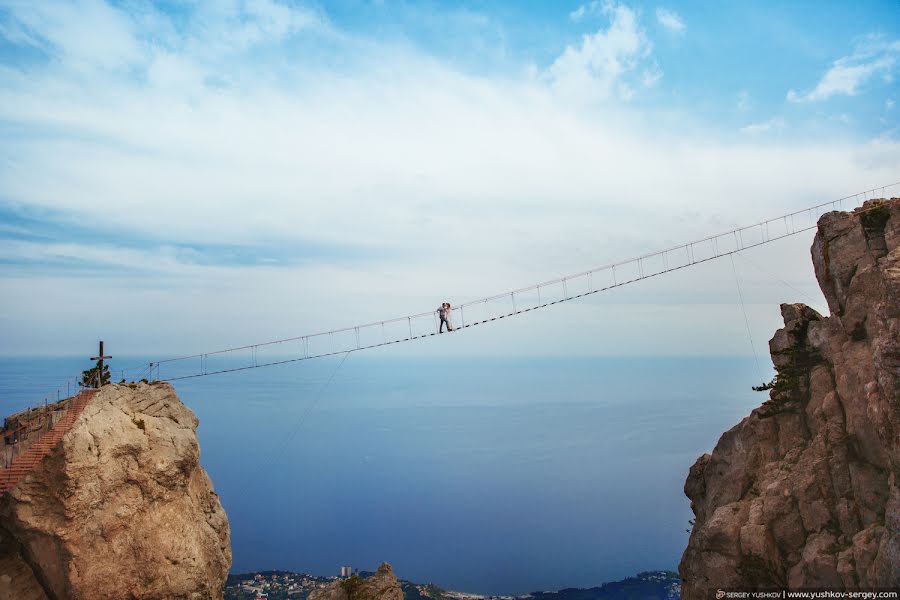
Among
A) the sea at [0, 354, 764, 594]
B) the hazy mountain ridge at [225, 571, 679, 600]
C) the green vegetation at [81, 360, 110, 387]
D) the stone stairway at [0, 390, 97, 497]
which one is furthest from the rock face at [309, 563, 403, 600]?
the sea at [0, 354, 764, 594]

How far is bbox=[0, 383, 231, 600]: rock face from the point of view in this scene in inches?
736

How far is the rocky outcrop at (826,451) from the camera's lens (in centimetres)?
1483

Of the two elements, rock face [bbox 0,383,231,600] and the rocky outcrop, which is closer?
the rocky outcrop

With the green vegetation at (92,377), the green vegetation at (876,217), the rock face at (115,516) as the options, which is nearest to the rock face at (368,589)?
the rock face at (115,516)

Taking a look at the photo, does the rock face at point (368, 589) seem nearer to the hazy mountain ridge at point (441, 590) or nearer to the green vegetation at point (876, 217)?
the green vegetation at point (876, 217)

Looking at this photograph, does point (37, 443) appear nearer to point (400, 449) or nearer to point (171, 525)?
point (171, 525)

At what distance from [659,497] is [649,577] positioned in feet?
190

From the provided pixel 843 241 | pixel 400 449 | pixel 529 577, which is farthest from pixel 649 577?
pixel 400 449

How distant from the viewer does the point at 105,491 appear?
19750 millimetres

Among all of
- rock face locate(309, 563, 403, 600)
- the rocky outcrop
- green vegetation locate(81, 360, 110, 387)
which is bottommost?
rock face locate(309, 563, 403, 600)

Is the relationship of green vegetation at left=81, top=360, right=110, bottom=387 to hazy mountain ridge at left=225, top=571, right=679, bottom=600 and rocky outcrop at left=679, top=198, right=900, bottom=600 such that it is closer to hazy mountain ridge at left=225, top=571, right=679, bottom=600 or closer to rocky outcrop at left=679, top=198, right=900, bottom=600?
rocky outcrop at left=679, top=198, right=900, bottom=600

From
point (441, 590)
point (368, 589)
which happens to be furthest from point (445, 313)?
point (441, 590)

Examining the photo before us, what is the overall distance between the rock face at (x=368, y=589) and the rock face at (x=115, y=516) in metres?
5.28

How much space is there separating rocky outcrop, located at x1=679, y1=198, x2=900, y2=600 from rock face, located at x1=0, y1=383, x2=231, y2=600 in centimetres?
1939
